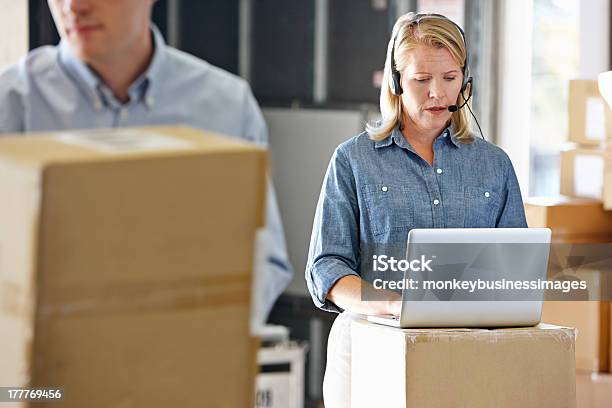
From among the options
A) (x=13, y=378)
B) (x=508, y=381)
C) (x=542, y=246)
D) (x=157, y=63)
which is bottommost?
(x=508, y=381)

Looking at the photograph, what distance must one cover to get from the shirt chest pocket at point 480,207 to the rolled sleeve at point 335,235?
0.78 ft

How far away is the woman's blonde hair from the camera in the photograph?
2229 millimetres

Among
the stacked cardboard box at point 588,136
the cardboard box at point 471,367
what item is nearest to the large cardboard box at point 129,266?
the cardboard box at point 471,367

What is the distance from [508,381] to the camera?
6.53ft

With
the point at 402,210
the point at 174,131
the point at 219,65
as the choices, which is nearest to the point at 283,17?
the point at 219,65

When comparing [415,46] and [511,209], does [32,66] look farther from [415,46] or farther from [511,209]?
[511,209]

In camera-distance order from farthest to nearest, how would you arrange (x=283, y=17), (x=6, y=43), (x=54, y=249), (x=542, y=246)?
(x=283, y=17)
(x=6, y=43)
(x=542, y=246)
(x=54, y=249)

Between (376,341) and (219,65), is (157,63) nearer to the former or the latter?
(376,341)

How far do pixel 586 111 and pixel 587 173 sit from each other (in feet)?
0.70

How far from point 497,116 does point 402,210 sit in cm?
242

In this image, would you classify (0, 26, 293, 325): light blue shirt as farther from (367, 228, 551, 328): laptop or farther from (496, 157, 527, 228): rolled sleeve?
(496, 157, 527, 228): rolled sleeve

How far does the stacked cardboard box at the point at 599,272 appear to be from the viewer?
11.6ft

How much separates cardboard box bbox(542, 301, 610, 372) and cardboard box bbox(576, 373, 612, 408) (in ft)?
0.23

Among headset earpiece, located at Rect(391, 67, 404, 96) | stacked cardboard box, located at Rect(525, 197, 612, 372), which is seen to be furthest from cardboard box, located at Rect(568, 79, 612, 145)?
headset earpiece, located at Rect(391, 67, 404, 96)
